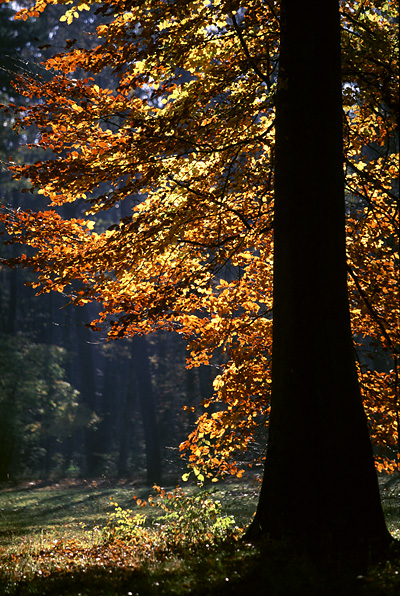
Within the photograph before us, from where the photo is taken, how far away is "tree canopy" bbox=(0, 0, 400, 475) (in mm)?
6414

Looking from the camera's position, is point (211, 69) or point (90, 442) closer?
point (211, 69)

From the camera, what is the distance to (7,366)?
24453mm

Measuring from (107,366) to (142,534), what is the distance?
3226 centimetres

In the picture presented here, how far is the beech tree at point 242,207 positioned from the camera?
531 cm

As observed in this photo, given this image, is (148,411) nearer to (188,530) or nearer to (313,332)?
(188,530)

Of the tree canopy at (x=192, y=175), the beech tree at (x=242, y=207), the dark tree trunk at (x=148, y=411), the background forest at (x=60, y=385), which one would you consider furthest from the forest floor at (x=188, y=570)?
the dark tree trunk at (x=148, y=411)

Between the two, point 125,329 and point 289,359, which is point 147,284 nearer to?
point 125,329

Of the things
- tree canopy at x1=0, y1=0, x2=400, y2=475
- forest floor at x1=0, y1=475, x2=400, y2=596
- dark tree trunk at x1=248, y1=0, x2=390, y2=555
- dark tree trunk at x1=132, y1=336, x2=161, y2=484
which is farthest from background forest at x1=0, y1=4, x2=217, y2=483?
dark tree trunk at x1=248, y1=0, x2=390, y2=555

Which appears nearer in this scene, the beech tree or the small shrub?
the beech tree

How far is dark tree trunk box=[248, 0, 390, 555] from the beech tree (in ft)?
0.06

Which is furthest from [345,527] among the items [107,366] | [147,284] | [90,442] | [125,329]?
[107,366]

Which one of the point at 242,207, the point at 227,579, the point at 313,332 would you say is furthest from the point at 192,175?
the point at 227,579

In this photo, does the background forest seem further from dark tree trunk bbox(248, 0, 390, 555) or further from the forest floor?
dark tree trunk bbox(248, 0, 390, 555)

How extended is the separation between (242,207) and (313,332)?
3.33 m
